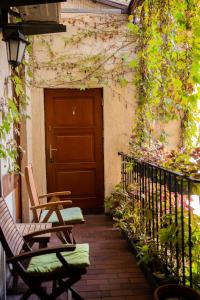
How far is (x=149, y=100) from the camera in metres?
5.37

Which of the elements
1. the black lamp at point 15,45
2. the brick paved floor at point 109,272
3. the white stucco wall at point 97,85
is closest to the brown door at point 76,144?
the white stucco wall at point 97,85

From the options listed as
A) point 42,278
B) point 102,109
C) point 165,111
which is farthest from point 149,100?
point 42,278

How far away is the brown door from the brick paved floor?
1.05 m

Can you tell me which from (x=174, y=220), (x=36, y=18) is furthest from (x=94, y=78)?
(x=174, y=220)

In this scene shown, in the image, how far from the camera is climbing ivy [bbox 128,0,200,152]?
317 centimetres

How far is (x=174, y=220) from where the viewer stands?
2803 millimetres

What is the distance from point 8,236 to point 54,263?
398 mm

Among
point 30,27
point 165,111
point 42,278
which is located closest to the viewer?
point 42,278

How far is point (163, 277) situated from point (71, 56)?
403 cm

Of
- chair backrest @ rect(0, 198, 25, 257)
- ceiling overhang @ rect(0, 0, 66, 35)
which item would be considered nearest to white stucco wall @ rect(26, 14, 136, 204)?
ceiling overhang @ rect(0, 0, 66, 35)

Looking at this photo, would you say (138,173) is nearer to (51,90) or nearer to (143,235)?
(143,235)

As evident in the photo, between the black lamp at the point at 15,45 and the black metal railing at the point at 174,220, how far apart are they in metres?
1.56

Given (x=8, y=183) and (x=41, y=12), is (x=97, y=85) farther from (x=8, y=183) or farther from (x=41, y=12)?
(x=8, y=183)

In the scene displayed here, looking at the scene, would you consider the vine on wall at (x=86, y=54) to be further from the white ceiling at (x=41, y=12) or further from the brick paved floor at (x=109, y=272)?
the brick paved floor at (x=109, y=272)
